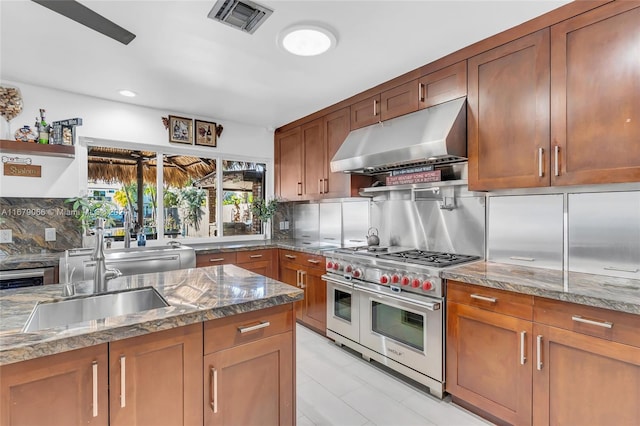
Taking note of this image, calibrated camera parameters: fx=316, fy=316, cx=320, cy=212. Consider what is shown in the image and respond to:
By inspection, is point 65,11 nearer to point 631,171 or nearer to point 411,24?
point 411,24

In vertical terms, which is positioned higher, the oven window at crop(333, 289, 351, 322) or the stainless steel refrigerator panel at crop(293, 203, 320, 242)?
the stainless steel refrigerator panel at crop(293, 203, 320, 242)

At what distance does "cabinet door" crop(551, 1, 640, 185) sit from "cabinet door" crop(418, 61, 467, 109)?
0.57 metres

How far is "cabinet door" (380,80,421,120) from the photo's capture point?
8.73ft

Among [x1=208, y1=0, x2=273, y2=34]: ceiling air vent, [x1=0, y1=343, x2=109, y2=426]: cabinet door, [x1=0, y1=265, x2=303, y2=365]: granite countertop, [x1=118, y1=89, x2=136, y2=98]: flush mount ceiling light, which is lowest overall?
[x1=0, y1=343, x2=109, y2=426]: cabinet door

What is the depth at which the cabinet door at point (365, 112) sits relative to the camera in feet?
9.82

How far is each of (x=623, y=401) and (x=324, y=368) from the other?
6.09ft

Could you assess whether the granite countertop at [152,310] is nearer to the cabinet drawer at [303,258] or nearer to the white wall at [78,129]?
the cabinet drawer at [303,258]

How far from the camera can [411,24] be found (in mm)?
1984

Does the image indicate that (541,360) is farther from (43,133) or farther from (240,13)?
(43,133)

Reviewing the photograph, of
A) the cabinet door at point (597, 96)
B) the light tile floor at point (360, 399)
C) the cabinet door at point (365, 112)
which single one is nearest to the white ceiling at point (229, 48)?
the cabinet door at point (365, 112)

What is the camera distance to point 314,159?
3.79 metres

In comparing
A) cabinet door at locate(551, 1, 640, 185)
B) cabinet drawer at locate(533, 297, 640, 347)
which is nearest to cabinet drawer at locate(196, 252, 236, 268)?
cabinet drawer at locate(533, 297, 640, 347)

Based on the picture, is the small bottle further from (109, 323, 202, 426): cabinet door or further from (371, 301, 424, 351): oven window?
(371, 301, 424, 351): oven window

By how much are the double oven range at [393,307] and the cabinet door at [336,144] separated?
2.32ft
